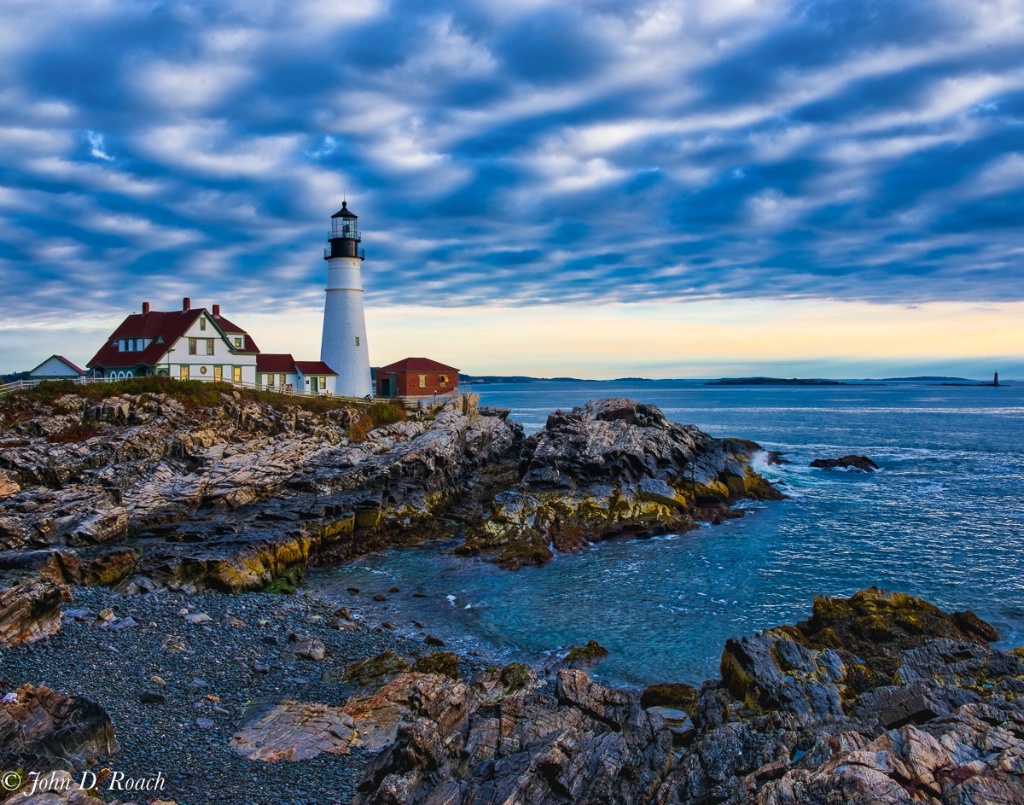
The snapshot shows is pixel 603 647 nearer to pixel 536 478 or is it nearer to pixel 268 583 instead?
pixel 268 583

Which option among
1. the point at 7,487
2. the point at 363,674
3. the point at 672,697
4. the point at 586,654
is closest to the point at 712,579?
the point at 586,654

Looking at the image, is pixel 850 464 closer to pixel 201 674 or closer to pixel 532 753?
pixel 532 753

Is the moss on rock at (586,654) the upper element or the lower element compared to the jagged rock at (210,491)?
lower

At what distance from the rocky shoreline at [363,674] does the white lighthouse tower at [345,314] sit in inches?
848

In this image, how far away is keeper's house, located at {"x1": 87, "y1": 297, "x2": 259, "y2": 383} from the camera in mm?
52219

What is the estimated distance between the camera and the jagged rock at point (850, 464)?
57688 millimetres

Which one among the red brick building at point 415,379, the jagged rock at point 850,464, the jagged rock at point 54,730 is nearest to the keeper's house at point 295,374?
the red brick building at point 415,379

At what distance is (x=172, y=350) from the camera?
5203 centimetres

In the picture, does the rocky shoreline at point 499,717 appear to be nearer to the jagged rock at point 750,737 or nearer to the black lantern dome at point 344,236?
the jagged rock at point 750,737

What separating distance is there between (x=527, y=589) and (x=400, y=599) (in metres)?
4.89

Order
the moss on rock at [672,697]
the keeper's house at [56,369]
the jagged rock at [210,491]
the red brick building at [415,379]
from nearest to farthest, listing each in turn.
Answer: the moss on rock at [672,697], the jagged rock at [210,491], the keeper's house at [56,369], the red brick building at [415,379]

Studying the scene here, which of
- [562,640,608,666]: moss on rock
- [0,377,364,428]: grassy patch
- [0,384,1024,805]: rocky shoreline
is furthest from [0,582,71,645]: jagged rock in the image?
[0,377,364,428]: grassy patch

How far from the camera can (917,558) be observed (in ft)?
104

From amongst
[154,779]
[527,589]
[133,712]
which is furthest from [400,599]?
[154,779]
